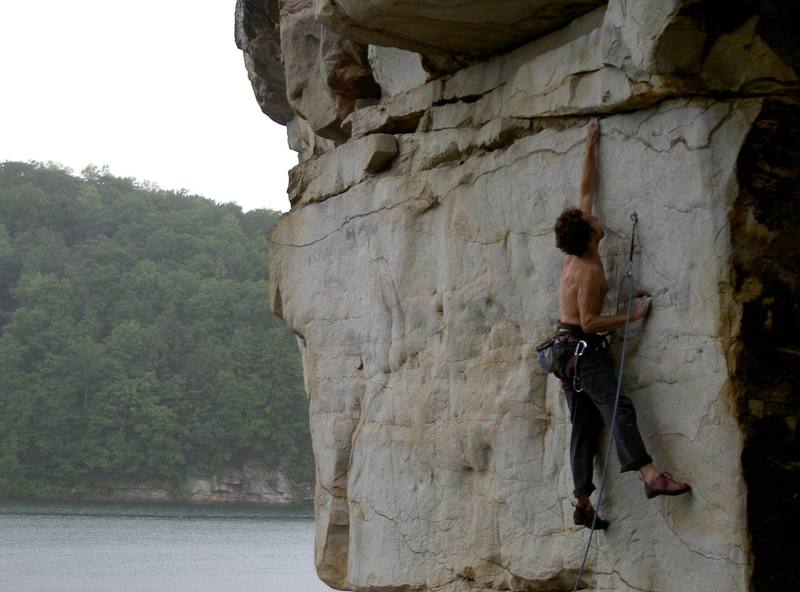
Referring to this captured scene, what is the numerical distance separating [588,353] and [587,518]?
0.70 meters

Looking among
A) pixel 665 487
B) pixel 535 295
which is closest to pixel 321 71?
pixel 535 295

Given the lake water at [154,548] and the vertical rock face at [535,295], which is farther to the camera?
the lake water at [154,548]

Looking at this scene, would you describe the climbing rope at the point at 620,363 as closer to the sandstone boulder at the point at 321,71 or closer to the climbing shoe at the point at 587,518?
the climbing shoe at the point at 587,518

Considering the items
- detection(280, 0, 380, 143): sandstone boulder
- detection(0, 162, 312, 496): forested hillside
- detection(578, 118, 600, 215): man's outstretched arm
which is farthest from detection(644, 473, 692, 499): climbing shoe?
detection(0, 162, 312, 496): forested hillside

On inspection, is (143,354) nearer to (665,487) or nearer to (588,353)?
(588,353)

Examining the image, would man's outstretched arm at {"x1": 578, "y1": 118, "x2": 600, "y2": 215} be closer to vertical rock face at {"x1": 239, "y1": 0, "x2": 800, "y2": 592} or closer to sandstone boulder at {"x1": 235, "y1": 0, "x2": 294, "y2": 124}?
vertical rock face at {"x1": 239, "y1": 0, "x2": 800, "y2": 592}

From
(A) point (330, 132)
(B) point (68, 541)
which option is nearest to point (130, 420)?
(B) point (68, 541)

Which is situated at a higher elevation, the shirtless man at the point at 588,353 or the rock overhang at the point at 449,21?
the rock overhang at the point at 449,21

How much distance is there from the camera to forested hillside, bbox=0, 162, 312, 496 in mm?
40250

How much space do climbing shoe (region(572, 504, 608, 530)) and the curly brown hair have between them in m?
1.06

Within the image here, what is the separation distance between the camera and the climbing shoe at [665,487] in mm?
5102

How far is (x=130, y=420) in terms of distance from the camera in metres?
40.8

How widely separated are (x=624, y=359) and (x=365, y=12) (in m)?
2.00

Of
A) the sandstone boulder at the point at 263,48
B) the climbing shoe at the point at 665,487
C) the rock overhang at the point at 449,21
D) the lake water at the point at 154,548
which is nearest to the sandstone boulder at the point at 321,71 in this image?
the sandstone boulder at the point at 263,48
